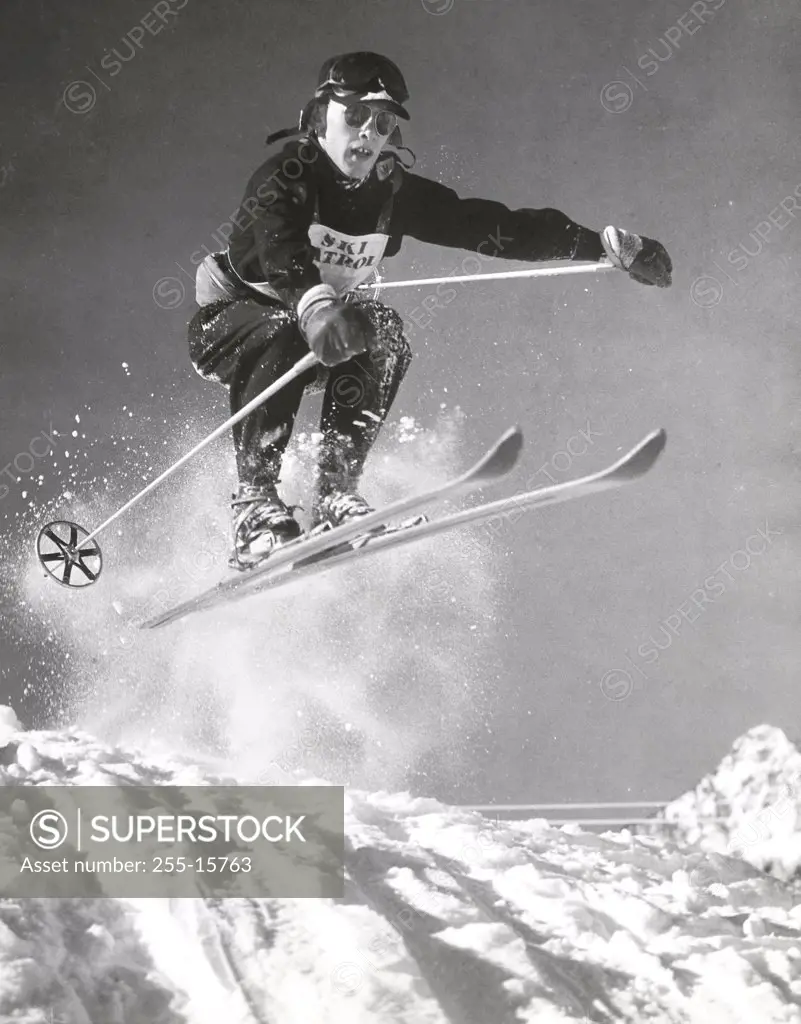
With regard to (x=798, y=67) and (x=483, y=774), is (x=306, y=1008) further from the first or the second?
(x=798, y=67)

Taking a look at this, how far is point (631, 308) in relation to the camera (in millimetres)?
2846

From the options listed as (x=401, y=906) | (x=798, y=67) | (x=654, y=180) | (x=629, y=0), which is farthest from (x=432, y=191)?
(x=401, y=906)

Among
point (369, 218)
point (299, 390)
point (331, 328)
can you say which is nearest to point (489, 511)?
point (299, 390)

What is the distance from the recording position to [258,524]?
107 inches

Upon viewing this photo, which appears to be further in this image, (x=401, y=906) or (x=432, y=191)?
(x=432, y=191)

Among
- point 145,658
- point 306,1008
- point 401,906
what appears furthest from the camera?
point 145,658

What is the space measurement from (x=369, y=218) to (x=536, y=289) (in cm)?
49

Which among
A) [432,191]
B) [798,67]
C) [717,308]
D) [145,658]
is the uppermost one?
[798,67]

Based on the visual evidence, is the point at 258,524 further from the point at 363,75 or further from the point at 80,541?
the point at 363,75

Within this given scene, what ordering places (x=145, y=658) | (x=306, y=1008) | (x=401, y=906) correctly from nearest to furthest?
1. (x=306, y=1008)
2. (x=401, y=906)
3. (x=145, y=658)

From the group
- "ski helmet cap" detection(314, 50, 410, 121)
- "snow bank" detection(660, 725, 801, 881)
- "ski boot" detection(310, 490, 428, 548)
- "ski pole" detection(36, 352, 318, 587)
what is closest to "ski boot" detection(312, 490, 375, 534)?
"ski boot" detection(310, 490, 428, 548)

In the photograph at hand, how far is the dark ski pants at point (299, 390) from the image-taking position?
9.01 feet

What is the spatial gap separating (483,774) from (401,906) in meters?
0.38

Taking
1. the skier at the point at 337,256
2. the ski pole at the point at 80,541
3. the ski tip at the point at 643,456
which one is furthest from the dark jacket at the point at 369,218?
the ski tip at the point at 643,456
